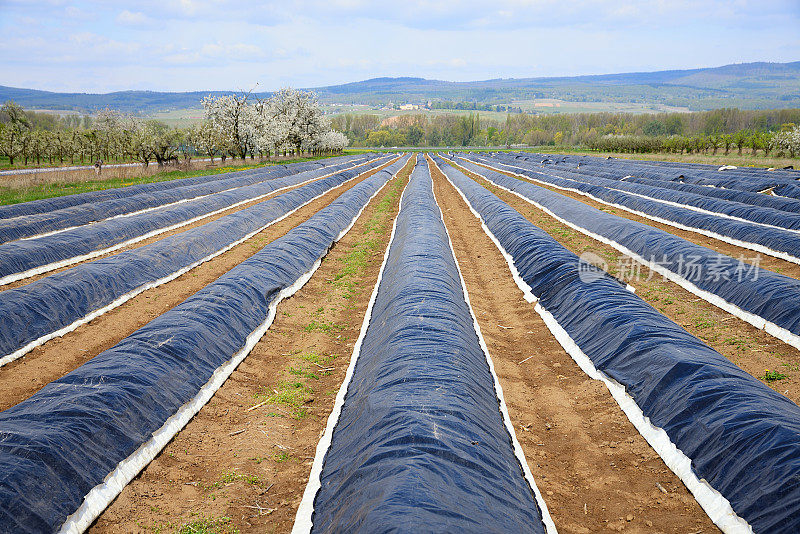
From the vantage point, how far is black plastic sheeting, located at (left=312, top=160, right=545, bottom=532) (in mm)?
3531

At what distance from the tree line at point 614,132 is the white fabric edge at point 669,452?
54675 mm

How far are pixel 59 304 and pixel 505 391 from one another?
25.7ft

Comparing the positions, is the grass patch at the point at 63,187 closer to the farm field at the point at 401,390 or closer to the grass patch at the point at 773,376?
the farm field at the point at 401,390

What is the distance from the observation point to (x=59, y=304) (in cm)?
852

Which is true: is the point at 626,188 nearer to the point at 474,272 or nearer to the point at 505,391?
the point at 474,272

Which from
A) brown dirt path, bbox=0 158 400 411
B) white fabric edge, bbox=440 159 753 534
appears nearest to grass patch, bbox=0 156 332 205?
brown dirt path, bbox=0 158 400 411

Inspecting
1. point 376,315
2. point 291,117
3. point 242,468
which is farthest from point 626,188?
point 291,117

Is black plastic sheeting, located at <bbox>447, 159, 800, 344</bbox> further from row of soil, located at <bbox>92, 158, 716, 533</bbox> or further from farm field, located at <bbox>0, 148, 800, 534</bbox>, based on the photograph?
row of soil, located at <bbox>92, 158, 716, 533</bbox>

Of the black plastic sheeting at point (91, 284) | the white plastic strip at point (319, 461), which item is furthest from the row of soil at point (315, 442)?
the black plastic sheeting at point (91, 284)

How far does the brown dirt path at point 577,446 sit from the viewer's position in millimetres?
4492

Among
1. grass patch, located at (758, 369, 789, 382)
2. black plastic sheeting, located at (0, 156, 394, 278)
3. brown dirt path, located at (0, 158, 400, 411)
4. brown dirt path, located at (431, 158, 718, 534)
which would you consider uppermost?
black plastic sheeting, located at (0, 156, 394, 278)

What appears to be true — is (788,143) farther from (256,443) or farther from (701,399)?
(256,443)

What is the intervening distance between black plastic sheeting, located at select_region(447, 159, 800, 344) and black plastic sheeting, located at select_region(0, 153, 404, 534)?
29.2ft

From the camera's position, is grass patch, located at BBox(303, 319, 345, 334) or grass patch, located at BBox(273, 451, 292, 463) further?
grass patch, located at BBox(303, 319, 345, 334)
